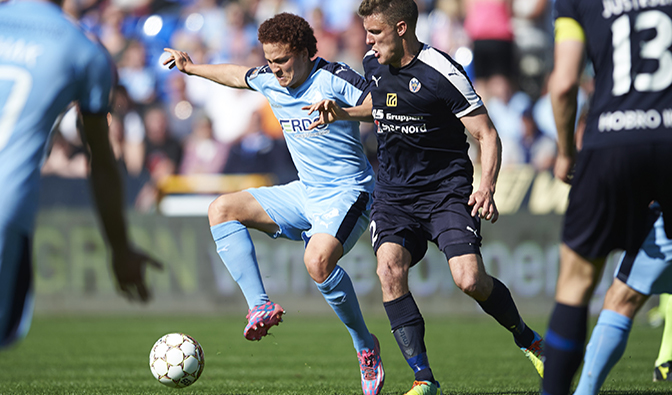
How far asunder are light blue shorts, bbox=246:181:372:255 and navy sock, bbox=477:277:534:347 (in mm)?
1133

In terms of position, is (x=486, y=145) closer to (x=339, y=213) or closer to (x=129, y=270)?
(x=339, y=213)

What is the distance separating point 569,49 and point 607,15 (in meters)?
0.21

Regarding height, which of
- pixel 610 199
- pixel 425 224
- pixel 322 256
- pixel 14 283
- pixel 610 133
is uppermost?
pixel 610 133

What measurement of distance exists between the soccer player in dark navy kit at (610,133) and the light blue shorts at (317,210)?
246cm

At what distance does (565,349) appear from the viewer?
3617 millimetres

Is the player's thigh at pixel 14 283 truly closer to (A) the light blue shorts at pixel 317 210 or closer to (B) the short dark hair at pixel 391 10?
(A) the light blue shorts at pixel 317 210

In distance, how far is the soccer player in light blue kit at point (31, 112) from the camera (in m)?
3.08

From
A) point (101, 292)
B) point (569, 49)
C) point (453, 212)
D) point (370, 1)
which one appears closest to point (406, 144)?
point (453, 212)

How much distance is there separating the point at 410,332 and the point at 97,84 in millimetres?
2943

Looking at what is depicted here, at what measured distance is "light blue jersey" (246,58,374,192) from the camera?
19.6ft

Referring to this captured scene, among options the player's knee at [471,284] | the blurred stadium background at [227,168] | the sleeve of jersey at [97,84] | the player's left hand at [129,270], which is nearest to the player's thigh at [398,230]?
the player's knee at [471,284]

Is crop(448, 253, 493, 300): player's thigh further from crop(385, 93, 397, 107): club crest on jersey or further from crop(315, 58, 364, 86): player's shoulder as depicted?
crop(315, 58, 364, 86): player's shoulder

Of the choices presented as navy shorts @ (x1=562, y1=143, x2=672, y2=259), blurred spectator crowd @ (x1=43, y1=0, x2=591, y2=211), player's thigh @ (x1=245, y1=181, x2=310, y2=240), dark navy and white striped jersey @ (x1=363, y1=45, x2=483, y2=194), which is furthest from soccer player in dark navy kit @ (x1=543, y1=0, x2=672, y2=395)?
blurred spectator crowd @ (x1=43, y1=0, x2=591, y2=211)

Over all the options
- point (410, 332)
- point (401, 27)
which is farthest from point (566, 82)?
point (410, 332)
